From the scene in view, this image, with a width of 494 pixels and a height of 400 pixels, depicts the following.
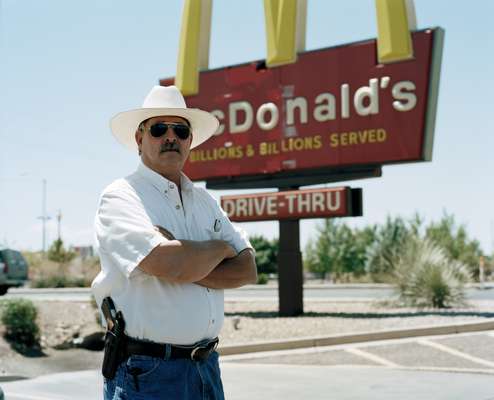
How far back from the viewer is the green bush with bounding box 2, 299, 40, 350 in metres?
13.0

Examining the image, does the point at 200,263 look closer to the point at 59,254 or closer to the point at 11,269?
the point at 11,269

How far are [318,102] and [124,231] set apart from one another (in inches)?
590

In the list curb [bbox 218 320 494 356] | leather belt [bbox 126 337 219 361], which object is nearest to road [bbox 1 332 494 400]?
curb [bbox 218 320 494 356]

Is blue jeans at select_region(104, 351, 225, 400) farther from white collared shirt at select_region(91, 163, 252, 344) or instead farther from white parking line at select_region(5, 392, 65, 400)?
white parking line at select_region(5, 392, 65, 400)

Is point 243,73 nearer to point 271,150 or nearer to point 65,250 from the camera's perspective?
point 271,150

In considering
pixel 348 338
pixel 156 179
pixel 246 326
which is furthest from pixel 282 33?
pixel 156 179

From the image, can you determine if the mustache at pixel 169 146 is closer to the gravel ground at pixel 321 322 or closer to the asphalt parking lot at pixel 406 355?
the asphalt parking lot at pixel 406 355

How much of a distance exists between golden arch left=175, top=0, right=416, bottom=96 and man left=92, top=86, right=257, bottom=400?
13.5m

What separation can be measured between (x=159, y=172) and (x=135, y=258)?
0.54 m

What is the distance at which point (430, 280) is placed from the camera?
18.9m

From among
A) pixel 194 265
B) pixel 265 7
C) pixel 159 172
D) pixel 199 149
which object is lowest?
pixel 194 265

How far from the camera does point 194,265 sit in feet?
10.5

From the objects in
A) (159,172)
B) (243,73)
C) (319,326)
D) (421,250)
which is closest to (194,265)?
(159,172)

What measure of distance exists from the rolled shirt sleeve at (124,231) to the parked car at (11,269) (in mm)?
21028
